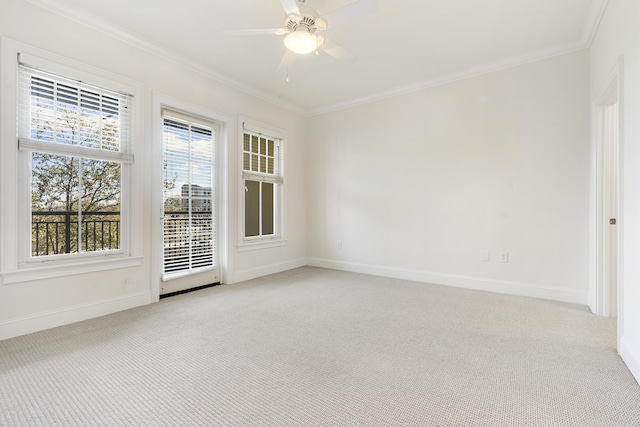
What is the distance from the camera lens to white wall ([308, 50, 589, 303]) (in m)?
3.25

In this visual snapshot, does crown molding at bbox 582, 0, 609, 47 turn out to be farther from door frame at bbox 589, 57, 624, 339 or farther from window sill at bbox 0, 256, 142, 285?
window sill at bbox 0, 256, 142, 285

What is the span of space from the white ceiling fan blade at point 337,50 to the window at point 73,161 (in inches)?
83.0

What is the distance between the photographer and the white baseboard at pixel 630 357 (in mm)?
1748

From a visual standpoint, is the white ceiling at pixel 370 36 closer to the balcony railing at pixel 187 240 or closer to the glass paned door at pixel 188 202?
the glass paned door at pixel 188 202

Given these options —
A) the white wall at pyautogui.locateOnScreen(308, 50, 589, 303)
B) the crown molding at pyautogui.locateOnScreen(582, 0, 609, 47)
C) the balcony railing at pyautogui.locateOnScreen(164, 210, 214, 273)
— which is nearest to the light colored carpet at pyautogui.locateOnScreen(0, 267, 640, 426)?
the balcony railing at pyautogui.locateOnScreen(164, 210, 214, 273)

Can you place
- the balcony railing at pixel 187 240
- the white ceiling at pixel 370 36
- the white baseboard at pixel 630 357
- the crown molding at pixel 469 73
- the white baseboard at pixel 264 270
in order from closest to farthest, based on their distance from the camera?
the white baseboard at pixel 630 357
the white ceiling at pixel 370 36
the crown molding at pixel 469 73
the balcony railing at pixel 187 240
the white baseboard at pixel 264 270

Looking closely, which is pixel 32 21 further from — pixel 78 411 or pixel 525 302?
pixel 525 302

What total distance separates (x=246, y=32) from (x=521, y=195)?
11.1ft

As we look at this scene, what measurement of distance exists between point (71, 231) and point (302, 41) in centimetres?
264

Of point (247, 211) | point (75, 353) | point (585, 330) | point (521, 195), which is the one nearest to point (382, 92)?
point (521, 195)

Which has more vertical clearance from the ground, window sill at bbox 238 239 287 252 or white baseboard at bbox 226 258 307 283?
window sill at bbox 238 239 287 252

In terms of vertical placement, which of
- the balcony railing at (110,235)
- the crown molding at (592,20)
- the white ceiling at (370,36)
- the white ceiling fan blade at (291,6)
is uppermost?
the white ceiling at (370,36)

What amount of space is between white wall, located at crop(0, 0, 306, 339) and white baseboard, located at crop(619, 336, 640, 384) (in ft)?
12.6

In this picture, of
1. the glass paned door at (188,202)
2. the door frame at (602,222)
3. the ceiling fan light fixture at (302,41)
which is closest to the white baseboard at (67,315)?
the glass paned door at (188,202)
